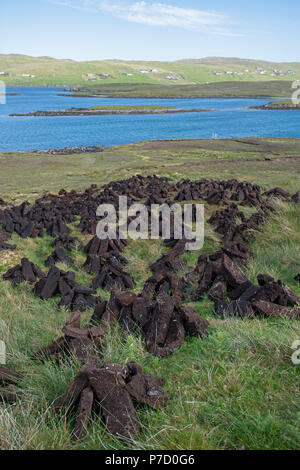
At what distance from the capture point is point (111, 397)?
3088 millimetres

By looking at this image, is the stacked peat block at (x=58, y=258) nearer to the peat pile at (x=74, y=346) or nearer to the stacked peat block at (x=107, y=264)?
the stacked peat block at (x=107, y=264)

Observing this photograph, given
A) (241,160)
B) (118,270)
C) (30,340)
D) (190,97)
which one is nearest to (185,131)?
(241,160)

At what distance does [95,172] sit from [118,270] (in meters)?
17.0

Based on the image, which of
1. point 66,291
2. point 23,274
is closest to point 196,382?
point 66,291

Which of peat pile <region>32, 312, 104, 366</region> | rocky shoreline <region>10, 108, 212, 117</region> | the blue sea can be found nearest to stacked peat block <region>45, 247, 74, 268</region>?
peat pile <region>32, 312, 104, 366</region>

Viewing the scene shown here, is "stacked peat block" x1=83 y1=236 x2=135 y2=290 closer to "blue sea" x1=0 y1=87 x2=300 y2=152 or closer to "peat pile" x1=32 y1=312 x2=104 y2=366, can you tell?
"peat pile" x1=32 y1=312 x2=104 y2=366

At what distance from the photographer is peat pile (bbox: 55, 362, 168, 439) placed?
2926 mm

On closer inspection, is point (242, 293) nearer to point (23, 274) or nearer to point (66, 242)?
point (23, 274)

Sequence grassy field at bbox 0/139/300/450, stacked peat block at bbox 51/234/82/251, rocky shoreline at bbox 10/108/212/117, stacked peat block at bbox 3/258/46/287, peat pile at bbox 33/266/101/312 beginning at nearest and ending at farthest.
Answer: grassy field at bbox 0/139/300/450 → peat pile at bbox 33/266/101/312 → stacked peat block at bbox 3/258/46/287 → stacked peat block at bbox 51/234/82/251 → rocky shoreline at bbox 10/108/212/117

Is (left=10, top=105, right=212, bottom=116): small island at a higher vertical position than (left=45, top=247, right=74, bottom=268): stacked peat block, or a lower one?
higher

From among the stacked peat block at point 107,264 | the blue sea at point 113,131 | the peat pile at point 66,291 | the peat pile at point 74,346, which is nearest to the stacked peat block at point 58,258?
the stacked peat block at point 107,264

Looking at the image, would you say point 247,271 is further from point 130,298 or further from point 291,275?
point 130,298

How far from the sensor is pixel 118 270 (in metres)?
8.59

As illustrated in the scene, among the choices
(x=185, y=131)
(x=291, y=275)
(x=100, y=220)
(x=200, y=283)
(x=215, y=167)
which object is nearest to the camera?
(x=200, y=283)
